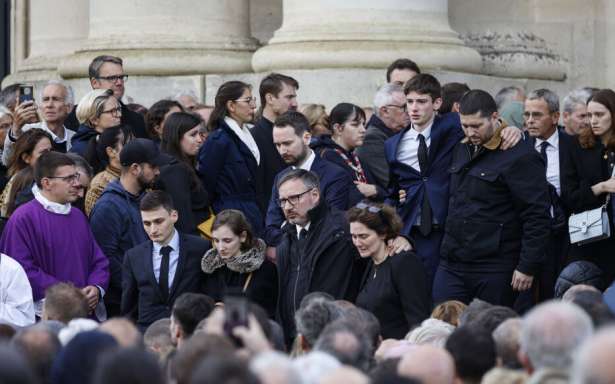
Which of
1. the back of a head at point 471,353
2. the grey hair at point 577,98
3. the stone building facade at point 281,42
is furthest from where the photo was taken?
the stone building facade at point 281,42

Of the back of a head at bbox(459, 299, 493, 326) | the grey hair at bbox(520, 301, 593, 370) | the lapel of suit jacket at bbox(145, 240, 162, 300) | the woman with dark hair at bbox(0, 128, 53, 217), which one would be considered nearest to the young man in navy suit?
the lapel of suit jacket at bbox(145, 240, 162, 300)

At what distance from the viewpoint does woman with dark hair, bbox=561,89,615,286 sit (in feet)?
36.3

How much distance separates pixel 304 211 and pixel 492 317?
234 cm

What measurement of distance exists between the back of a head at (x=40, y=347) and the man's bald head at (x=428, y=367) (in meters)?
1.43

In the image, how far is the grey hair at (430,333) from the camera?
853 cm

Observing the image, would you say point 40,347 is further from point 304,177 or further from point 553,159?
point 553,159

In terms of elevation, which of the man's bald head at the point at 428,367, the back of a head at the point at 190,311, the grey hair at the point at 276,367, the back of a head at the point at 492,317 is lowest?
the back of a head at the point at 190,311

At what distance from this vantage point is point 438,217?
35.7 ft

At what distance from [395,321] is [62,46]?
313 inches

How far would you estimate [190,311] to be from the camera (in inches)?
340

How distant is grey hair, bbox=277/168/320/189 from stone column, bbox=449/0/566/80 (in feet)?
15.4

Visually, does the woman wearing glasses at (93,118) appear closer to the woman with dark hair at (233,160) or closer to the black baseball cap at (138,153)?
the woman with dark hair at (233,160)

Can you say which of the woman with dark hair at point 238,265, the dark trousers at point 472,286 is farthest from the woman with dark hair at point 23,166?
the dark trousers at point 472,286

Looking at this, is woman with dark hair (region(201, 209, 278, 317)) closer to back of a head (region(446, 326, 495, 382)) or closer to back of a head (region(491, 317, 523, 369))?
back of a head (region(491, 317, 523, 369))
